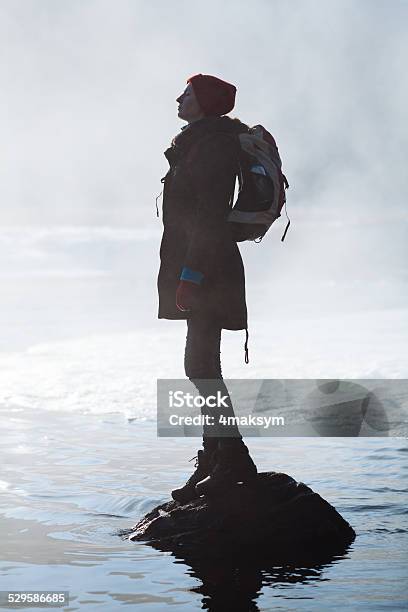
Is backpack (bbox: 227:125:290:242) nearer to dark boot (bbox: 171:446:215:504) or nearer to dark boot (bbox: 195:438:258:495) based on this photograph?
dark boot (bbox: 195:438:258:495)

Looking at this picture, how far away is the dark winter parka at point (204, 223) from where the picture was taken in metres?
6.66

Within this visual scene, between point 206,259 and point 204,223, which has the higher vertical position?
point 204,223

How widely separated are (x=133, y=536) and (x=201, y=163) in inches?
114

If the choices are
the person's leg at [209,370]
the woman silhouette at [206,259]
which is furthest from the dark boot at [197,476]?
the person's leg at [209,370]

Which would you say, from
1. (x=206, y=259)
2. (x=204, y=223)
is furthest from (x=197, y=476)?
(x=204, y=223)

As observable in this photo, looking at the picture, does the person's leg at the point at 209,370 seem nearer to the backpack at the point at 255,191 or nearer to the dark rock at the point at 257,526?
the dark rock at the point at 257,526

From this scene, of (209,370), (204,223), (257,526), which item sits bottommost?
(257,526)

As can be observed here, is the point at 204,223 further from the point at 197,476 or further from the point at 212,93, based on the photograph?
the point at 197,476

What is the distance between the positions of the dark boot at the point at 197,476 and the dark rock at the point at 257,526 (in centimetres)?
10

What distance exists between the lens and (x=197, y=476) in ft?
23.0

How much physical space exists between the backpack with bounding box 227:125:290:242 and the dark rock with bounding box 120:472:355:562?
196cm

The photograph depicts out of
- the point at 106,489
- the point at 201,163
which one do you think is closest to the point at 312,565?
the point at 201,163

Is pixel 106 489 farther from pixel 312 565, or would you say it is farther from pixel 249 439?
pixel 249 439

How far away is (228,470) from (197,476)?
428 millimetres
